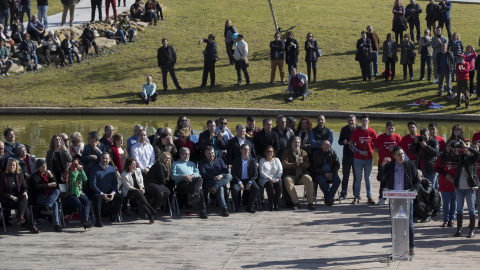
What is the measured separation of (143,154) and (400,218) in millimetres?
5464

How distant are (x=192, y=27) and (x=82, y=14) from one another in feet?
17.9

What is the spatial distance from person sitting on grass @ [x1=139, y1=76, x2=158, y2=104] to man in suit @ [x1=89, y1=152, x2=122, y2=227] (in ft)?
44.5

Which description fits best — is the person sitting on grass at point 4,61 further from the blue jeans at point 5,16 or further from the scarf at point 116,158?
the scarf at point 116,158

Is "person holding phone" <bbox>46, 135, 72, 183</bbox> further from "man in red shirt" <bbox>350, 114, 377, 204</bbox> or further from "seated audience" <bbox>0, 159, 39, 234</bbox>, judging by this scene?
"man in red shirt" <bbox>350, 114, 377, 204</bbox>

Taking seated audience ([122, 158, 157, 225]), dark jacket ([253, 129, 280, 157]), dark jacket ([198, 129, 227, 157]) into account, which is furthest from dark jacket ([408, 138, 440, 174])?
seated audience ([122, 158, 157, 225])

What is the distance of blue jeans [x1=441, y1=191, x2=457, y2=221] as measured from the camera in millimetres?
12938

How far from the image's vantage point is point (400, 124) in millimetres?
24250

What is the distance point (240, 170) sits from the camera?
14445mm

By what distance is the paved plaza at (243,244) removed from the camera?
37.1 feet

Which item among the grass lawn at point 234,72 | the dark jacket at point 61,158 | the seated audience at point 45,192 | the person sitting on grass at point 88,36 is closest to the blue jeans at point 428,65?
the grass lawn at point 234,72

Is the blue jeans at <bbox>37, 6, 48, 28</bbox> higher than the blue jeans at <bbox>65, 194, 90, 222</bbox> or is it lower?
higher

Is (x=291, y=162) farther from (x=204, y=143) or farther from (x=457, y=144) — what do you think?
(x=457, y=144)

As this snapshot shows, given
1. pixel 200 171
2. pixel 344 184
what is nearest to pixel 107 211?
pixel 200 171

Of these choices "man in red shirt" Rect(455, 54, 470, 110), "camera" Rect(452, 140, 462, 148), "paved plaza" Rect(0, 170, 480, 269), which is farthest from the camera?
"man in red shirt" Rect(455, 54, 470, 110)
